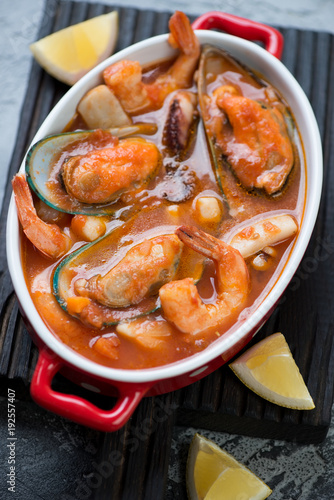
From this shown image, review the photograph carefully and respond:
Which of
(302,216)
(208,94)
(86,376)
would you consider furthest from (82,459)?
(208,94)

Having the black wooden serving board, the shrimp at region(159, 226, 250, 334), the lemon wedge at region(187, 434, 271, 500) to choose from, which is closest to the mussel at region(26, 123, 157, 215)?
the shrimp at region(159, 226, 250, 334)

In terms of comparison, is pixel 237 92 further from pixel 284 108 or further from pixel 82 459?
pixel 82 459

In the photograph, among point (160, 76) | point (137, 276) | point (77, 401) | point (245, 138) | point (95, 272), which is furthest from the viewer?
point (160, 76)

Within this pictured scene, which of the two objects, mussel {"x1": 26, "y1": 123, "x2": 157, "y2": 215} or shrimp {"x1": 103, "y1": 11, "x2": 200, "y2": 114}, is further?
shrimp {"x1": 103, "y1": 11, "x2": 200, "y2": 114}

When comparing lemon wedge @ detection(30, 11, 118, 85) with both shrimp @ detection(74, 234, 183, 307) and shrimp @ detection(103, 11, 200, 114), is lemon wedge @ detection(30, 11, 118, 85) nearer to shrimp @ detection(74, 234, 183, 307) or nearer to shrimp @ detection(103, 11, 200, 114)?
shrimp @ detection(103, 11, 200, 114)

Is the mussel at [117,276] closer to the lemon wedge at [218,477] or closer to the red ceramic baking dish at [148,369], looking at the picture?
the red ceramic baking dish at [148,369]

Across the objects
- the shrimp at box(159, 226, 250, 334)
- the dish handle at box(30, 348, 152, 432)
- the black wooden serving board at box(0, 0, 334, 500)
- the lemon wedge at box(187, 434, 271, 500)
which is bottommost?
the lemon wedge at box(187, 434, 271, 500)

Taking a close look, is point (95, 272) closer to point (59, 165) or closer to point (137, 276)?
point (137, 276)

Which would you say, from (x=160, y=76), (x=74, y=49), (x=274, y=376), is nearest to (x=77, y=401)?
(x=274, y=376)
